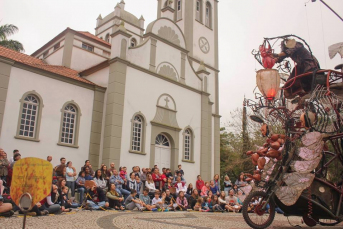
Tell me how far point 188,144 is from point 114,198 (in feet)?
33.2

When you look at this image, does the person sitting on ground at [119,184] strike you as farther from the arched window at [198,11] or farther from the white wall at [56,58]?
the arched window at [198,11]

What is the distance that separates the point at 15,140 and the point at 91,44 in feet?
39.6

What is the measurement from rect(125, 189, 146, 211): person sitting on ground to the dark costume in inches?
295

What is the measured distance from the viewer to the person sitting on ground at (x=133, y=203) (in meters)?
12.7

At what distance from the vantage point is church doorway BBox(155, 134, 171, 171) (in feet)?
65.2

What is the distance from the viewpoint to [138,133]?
62.0 feet

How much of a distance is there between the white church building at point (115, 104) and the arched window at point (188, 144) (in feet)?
0.21

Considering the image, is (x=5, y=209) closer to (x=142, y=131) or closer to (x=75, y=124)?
(x=75, y=124)

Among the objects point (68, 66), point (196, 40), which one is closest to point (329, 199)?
point (68, 66)

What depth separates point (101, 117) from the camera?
18.3 m

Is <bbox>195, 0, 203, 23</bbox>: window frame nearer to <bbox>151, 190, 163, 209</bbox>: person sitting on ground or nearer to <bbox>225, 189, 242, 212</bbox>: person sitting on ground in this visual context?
<bbox>225, 189, 242, 212</bbox>: person sitting on ground

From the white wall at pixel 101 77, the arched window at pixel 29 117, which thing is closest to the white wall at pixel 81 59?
the white wall at pixel 101 77

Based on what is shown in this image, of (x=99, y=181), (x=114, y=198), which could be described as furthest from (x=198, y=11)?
(x=114, y=198)

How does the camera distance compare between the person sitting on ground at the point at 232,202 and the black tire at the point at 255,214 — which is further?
the person sitting on ground at the point at 232,202
